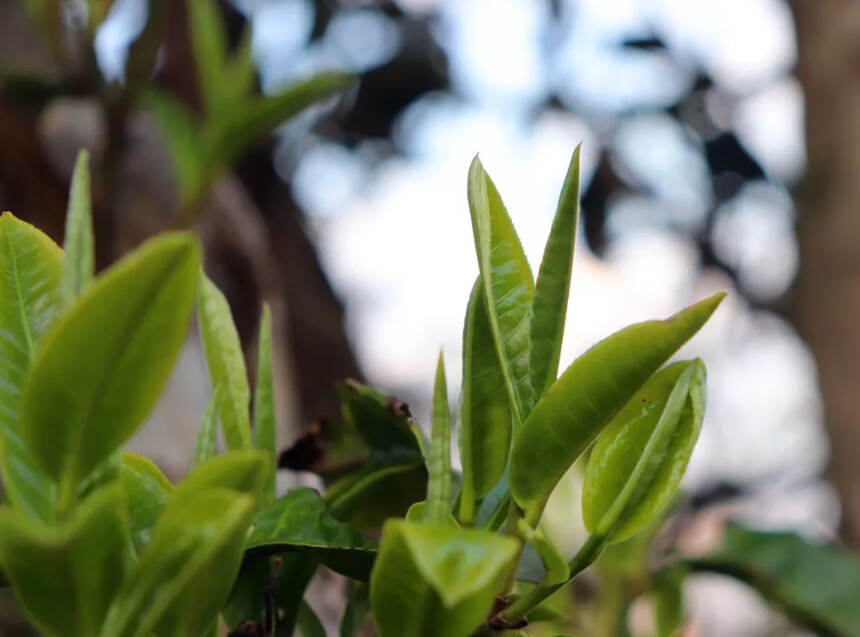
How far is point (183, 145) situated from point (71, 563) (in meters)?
0.74

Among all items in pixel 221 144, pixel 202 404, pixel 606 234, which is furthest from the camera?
pixel 606 234

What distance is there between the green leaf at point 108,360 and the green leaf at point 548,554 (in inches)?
3.3

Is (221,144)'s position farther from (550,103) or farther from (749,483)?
(749,483)

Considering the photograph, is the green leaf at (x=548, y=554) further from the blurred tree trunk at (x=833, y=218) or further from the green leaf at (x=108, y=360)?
the blurred tree trunk at (x=833, y=218)

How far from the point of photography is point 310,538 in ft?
0.76

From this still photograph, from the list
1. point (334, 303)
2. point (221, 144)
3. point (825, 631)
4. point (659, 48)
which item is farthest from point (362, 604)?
point (659, 48)

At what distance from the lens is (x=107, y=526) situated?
18cm

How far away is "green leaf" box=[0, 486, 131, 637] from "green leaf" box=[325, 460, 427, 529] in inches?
4.3

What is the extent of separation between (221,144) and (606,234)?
46.9 inches

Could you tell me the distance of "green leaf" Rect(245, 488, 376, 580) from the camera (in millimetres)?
230

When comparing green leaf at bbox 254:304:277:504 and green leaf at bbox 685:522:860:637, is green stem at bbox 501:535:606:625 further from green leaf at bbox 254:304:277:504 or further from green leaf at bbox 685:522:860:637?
green leaf at bbox 685:522:860:637

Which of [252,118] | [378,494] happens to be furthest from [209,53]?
[378,494]

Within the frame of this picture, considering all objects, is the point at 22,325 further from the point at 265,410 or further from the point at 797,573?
the point at 797,573

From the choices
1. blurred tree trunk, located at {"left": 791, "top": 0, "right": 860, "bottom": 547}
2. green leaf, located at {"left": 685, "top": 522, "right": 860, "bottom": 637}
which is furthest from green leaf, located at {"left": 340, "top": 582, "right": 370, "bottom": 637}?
blurred tree trunk, located at {"left": 791, "top": 0, "right": 860, "bottom": 547}
